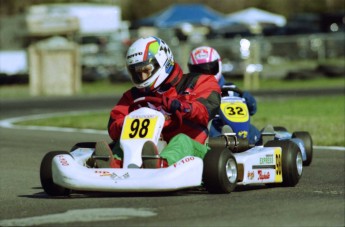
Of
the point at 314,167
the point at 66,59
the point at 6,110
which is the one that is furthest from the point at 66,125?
the point at 66,59

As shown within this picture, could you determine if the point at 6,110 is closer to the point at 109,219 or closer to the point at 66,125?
the point at 66,125

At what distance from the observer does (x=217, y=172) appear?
783cm

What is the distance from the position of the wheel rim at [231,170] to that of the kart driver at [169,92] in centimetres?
28

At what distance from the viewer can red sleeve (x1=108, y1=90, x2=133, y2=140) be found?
8.69 meters

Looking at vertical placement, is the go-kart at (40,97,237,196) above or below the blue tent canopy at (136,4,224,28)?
above

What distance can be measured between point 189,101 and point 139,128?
0.57m

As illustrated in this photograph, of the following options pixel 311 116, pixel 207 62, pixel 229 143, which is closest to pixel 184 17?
pixel 311 116

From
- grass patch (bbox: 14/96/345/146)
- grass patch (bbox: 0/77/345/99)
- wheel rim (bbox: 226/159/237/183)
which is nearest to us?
wheel rim (bbox: 226/159/237/183)

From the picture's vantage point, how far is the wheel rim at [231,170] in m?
8.14

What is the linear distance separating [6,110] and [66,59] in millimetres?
9319

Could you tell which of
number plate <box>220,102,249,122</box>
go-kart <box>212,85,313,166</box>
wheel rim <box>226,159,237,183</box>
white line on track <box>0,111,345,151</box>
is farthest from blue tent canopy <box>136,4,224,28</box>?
wheel rim <box>226,159,237,183</box>

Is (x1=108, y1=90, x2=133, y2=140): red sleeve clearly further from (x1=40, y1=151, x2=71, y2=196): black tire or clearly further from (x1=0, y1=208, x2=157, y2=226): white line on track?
(x1=0, y1=208, x2=157, y2=226): white line on track

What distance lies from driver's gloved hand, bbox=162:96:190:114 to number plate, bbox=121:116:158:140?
192 mm

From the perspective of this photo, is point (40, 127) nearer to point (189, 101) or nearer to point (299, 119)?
point (299, 119)
